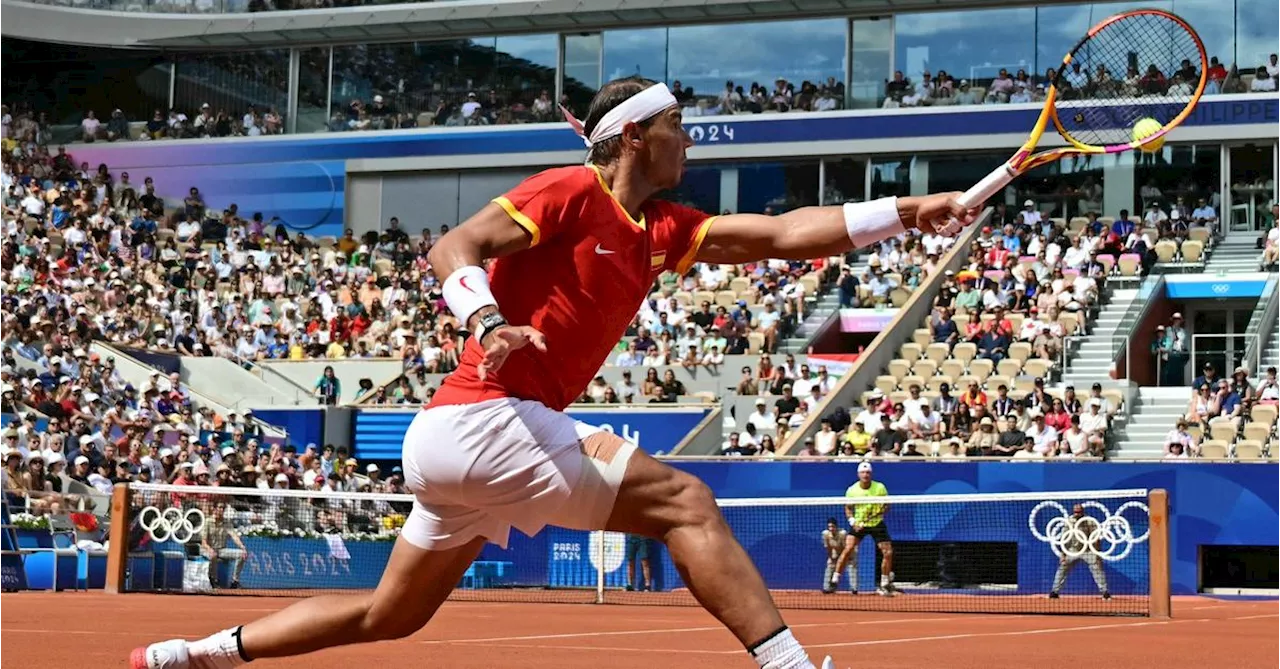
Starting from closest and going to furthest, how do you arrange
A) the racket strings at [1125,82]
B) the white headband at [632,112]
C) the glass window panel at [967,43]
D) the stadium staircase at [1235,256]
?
the white headband at [632,112]
the racket strings at [1125,82]
the stadium staircase at [1235,256]
the glass window panel at [967,43]

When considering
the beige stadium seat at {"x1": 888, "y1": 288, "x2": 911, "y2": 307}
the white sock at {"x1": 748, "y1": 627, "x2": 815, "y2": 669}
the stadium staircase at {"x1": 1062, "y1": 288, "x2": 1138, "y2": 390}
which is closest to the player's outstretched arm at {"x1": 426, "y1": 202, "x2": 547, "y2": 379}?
the white sock at {"x1": 748, "y1": 627, "x2": 815, "y2": 669}

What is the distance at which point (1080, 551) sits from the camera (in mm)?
20156

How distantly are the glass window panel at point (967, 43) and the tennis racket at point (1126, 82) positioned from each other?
25743 millimetres

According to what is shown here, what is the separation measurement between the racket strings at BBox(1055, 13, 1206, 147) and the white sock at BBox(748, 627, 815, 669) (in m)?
4.69

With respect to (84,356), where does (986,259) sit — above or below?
above

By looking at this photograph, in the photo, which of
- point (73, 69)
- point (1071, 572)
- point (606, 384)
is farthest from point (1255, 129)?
point (73, 69)

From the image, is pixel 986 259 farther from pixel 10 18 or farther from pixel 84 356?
pixel 10 18

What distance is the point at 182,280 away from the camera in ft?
118

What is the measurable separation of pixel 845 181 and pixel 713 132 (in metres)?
3.16

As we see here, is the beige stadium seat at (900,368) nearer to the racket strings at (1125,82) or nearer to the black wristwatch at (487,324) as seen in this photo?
the racket strings at (1125,82)

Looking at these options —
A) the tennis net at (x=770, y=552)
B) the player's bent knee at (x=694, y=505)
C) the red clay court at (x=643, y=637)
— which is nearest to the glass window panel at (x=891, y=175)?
the tennis net at (x=770, y=552)

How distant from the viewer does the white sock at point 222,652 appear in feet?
19.6

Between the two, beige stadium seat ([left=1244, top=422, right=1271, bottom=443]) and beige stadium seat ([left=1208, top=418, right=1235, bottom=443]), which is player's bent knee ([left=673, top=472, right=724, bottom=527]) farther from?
beige stadium seat ([left=1208, top=418, right=1235, bottom=443])

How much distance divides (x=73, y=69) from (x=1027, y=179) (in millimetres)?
25018
